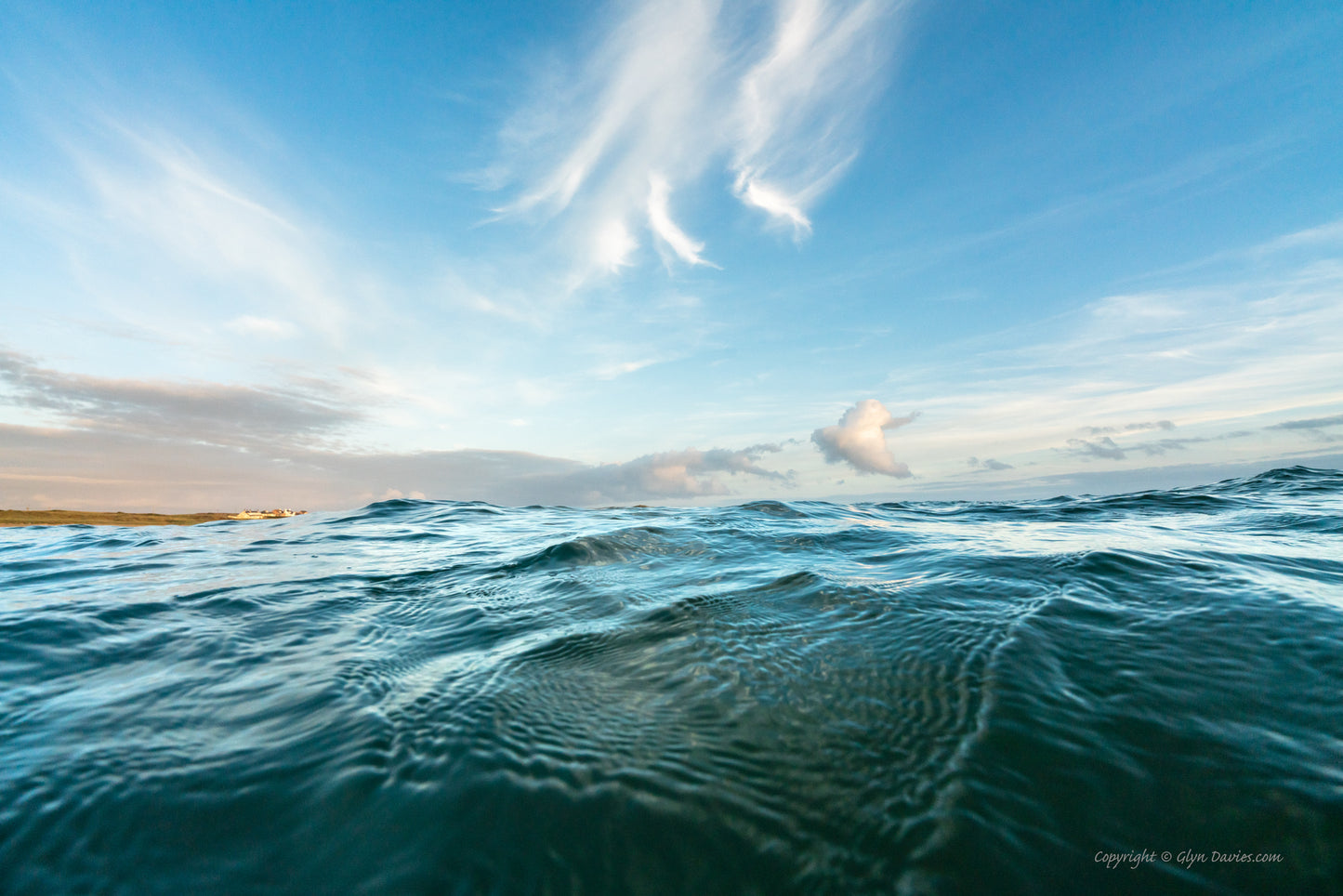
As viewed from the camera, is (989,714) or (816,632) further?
(816,632)

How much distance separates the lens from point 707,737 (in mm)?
2703

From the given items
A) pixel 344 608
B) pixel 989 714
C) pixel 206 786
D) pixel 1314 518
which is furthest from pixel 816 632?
pixel 1314 518

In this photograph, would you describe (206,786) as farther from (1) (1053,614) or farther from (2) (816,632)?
(1) (1053,614)

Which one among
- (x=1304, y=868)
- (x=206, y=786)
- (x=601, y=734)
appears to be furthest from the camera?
(x=601, y=734)

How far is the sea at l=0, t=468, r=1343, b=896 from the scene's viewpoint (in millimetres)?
2047

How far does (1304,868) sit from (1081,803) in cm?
69

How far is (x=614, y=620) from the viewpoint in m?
4.76

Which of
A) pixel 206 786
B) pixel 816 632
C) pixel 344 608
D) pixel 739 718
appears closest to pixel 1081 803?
pixel 739 718

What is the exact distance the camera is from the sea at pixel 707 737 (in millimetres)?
2047

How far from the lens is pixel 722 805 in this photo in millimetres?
2248

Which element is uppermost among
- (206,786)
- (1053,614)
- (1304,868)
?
(1053,614)

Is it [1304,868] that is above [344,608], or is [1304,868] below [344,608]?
below

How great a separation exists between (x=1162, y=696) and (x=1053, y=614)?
1254 millimetres

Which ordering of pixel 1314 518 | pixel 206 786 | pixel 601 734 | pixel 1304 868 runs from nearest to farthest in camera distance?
pixel 1304 868
pixel 206 786
pixel 601 734
pixel 1314 518
